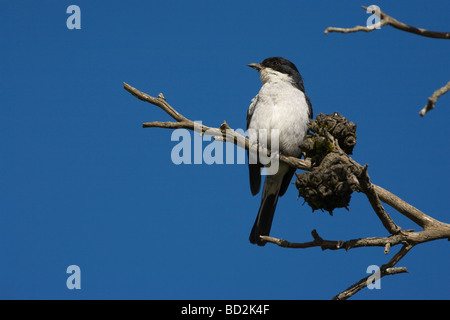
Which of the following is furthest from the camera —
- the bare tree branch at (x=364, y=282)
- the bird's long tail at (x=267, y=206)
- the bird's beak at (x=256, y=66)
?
the bird's beak at (x=256, y=66)

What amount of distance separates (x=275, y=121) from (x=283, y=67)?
101 centimetres

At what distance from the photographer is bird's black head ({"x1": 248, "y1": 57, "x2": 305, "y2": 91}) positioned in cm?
729

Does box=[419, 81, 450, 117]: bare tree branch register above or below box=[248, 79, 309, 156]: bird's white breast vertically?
below

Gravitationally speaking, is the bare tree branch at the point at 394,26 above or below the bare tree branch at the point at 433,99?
above

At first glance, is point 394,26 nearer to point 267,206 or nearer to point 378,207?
point 378,207

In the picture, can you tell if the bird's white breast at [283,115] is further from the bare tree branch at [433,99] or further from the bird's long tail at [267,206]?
the bare tree branch at [433,99]

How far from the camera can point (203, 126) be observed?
5.40 metres

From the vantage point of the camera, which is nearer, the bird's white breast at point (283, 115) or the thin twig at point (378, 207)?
the thin twig at point (378, 207)

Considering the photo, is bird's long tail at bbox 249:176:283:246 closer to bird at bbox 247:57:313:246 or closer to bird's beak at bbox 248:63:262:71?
bird at bbox 247:57:313:246

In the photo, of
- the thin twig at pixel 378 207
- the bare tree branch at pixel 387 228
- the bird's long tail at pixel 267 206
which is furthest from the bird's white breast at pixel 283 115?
the thin twig at pixel 378 207

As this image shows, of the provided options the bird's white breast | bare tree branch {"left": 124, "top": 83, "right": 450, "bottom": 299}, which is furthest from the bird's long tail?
bare tree branch {"left": 124, "top": 83, "right": 450, "bottom": 299}

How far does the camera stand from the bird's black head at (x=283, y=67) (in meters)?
7.29

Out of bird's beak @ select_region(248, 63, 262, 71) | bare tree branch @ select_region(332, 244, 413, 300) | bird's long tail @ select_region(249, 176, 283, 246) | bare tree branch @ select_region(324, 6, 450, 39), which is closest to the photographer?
bare tree branch @ select_region(324, 6, 450, 39)
